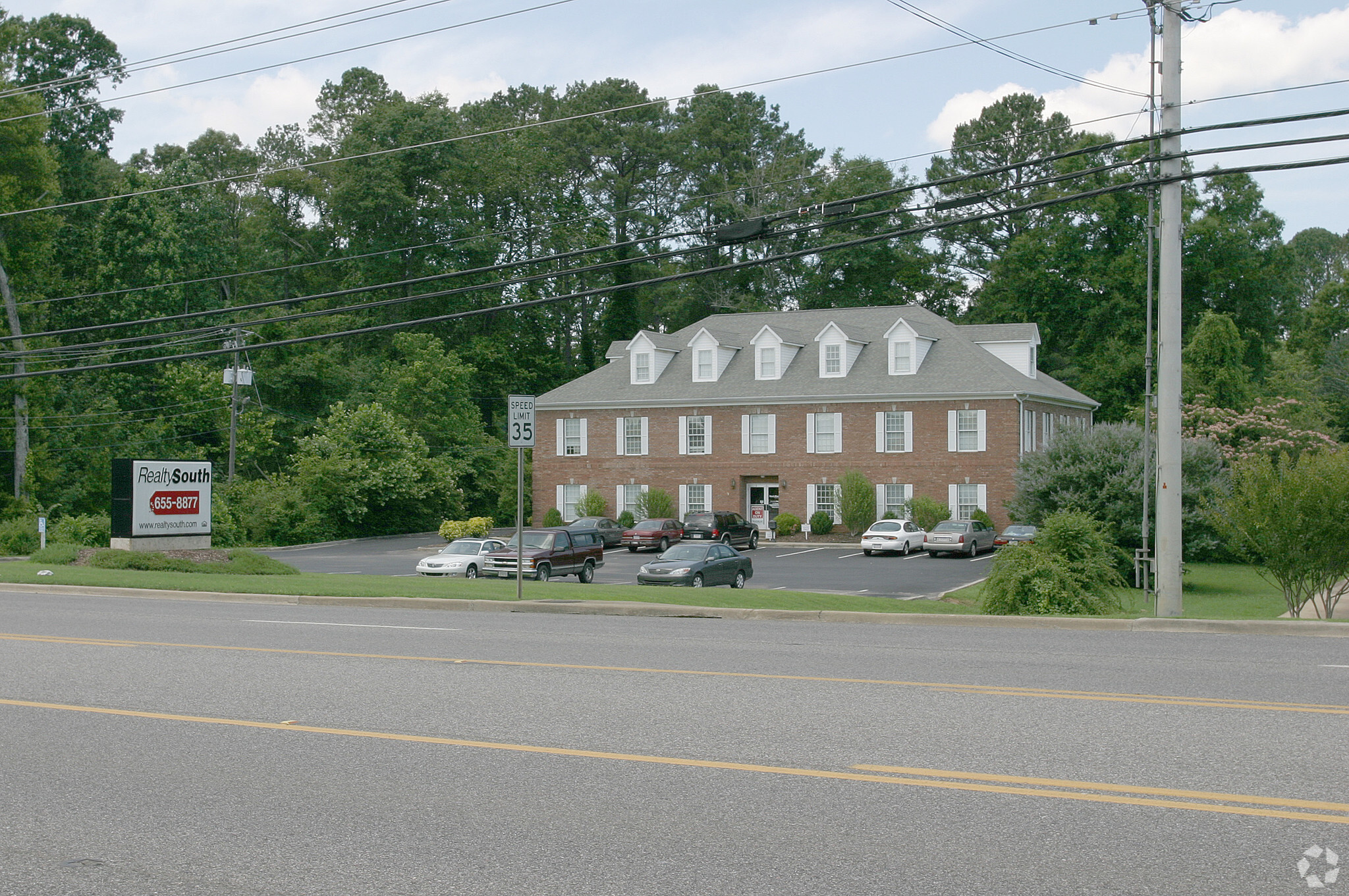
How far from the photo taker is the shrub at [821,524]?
48469 mm

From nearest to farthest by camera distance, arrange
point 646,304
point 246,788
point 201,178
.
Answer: point 246,788
point 201,178
point 646,304

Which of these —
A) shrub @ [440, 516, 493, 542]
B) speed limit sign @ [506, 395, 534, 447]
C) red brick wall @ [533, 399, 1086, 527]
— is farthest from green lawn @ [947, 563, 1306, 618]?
shrub @ [440, 516, 493, 542]

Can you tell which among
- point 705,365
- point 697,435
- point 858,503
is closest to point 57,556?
point 697,435

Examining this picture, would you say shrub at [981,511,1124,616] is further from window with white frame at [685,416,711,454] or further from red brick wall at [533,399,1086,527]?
window with white frame at [685,416,711,454]

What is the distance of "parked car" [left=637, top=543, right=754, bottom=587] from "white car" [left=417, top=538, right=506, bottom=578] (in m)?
4.87

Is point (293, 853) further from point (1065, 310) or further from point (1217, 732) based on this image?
point (1065, 310)

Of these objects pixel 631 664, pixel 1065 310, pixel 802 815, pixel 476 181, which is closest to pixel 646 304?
pixel 476 181

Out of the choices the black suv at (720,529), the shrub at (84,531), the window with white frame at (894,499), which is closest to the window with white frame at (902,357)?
the window with white frame at (894,499)

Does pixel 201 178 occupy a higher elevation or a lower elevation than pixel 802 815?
higher

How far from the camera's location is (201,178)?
6525cm

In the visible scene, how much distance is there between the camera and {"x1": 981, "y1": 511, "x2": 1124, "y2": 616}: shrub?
18.8 meters

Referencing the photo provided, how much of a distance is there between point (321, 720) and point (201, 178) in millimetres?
63098

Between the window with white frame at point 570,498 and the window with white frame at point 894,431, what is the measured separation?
1423cm

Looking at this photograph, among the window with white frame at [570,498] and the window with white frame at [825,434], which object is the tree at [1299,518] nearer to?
the window with white frame at [825,434]
